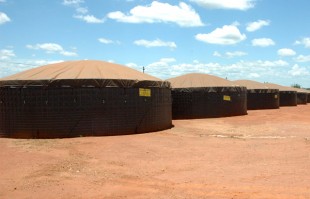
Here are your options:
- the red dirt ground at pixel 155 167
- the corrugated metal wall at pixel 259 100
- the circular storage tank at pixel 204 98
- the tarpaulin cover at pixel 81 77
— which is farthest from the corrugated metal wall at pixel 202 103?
the red dirt ground at pixel 155 167

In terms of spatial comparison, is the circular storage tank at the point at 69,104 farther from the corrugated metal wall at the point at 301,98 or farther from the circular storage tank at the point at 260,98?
the corrugated metal wall at the point at 301,98

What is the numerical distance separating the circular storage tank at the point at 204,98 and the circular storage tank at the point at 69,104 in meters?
9.90

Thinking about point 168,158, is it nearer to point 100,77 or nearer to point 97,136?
point 97,136

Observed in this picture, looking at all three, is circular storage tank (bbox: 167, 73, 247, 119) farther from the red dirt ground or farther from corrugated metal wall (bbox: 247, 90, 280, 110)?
the red dirt ground

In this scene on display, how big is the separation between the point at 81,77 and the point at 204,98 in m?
13.0

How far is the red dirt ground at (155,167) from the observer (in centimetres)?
723

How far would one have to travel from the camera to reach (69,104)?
1490cm

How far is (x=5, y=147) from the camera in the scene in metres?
12.7

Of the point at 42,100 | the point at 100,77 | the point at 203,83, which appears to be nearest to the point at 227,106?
the point at 203,83

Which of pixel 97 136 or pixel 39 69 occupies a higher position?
pixel 39 69

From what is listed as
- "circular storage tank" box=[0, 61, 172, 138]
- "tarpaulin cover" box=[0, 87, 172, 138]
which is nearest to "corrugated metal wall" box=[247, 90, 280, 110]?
"circular storage tank" box=[0, 61, 172, 138]

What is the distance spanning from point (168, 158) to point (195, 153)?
121cm

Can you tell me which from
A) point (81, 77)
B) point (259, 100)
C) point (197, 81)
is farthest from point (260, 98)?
point (81, 77)

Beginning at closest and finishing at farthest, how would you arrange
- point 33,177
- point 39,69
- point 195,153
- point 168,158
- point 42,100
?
point 33,177 → point 168,158 → point 195,153 → point 42,100 → point 39,69
